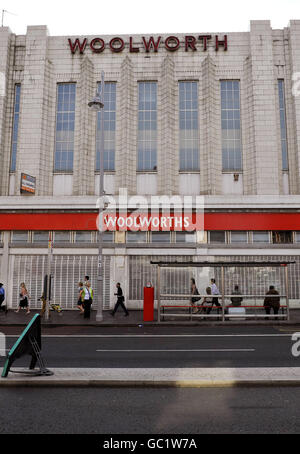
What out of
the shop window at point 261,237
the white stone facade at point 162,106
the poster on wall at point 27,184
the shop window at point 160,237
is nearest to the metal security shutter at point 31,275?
the poster on wall at point 27,184

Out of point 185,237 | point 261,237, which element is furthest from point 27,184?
point 261,237

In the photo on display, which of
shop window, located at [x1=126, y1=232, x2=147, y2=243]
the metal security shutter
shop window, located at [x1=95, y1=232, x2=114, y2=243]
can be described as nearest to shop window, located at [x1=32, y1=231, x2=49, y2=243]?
the metal security shutter

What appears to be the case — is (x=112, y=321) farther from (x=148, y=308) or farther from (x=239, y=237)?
(x=239, y=237)

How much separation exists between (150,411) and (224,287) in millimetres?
13817

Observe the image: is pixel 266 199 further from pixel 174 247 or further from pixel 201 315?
pixel 201 315

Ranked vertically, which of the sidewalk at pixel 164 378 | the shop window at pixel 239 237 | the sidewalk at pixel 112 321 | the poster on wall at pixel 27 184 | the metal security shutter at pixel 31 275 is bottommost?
the sidewalk at pixel 112 321

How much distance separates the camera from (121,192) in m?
23.3

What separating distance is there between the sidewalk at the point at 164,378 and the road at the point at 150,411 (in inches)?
7.2

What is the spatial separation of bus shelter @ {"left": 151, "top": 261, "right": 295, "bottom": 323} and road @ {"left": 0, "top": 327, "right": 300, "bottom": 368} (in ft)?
6.36

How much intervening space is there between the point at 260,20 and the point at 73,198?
17.5 metres

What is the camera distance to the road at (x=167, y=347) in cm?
904

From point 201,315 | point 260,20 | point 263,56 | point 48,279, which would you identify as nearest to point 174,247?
point 201,315

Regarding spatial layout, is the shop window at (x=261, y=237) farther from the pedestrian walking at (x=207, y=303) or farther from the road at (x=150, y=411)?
the road at (x=150, y=411)

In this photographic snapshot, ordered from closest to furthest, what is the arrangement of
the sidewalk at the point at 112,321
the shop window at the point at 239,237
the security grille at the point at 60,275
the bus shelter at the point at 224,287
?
the sidewalk at the point at 112,321, the bus shelter at the point at 224,287, the security grille at the point at 60,275, the shop window at the point at 239,237
